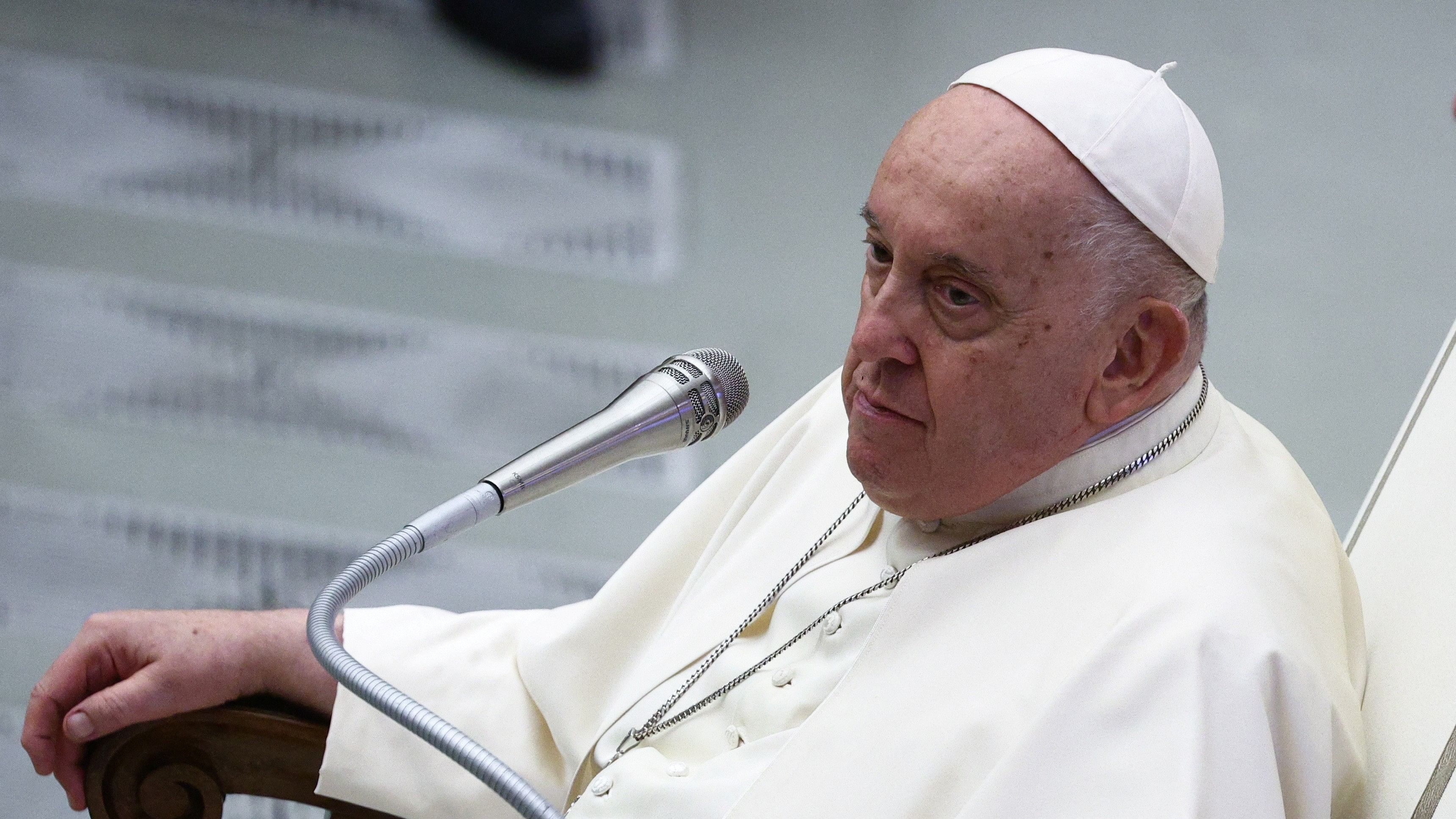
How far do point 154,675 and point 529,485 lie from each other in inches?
21.0

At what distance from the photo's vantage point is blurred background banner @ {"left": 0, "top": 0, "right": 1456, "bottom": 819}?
3732 millimetres

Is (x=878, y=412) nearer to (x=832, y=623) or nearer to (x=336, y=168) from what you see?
(x=832, y=623)

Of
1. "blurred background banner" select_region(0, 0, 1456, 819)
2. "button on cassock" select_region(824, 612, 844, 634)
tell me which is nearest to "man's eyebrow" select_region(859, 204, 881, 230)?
"button on cassock" select_region(824, 612, 844, 634)

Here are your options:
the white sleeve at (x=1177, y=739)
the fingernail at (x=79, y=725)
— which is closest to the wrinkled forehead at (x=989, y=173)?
the white sleeve at (x=1177, y=739)

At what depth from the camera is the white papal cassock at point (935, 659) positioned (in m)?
1.35

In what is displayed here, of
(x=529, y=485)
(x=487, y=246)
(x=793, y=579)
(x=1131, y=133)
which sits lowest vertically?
(x=487, y=246)

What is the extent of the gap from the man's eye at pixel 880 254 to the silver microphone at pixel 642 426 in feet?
0.61

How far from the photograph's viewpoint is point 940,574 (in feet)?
5.21

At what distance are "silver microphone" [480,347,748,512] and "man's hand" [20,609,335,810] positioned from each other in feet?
1.43

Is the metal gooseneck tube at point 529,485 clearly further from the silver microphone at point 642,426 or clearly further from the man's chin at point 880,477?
the man's chin at point 880,477

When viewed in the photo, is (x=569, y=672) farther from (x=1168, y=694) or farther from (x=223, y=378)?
(x=223, y=378)

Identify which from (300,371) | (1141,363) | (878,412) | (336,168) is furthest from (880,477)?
(336,168)

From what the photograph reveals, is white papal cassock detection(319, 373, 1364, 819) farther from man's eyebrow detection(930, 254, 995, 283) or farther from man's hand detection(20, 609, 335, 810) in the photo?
man's eyebrow detection(930, 254, 995, 283)

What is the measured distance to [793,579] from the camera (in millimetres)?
1809
